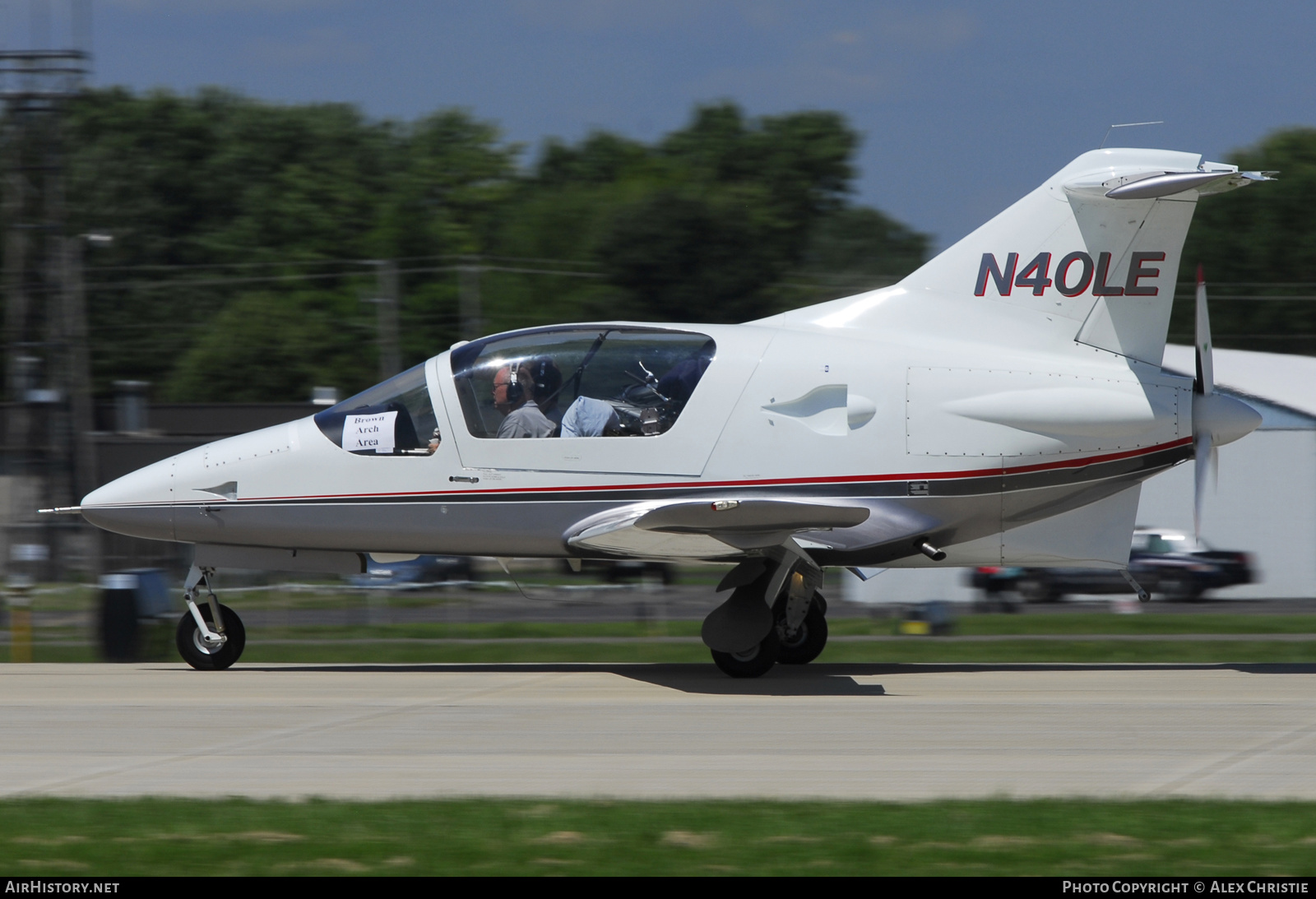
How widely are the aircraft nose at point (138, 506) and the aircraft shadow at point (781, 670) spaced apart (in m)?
1.46

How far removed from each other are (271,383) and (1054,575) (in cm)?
3667

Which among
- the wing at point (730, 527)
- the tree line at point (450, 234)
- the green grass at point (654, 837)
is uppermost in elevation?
→ the tree line at point (450, 234)

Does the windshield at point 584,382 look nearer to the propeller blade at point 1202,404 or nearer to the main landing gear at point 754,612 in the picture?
the main landing gear at point 754,612

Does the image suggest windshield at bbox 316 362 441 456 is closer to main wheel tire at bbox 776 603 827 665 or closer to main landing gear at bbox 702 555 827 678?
main landing gear at bbox 702 555 827 678

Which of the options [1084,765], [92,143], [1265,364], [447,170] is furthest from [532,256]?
[1084,765]

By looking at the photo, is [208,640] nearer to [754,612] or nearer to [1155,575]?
[754,612]

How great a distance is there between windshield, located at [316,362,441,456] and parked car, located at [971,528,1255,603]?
15.5 meters

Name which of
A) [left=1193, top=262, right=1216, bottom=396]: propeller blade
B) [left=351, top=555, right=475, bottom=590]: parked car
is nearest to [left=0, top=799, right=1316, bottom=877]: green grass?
[left=1193, top=262, right=1216, bottom=396]: propeller blade

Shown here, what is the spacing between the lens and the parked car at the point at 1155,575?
24.8 meters

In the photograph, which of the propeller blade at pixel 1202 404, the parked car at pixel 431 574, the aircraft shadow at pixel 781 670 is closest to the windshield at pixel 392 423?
the aircraft shadow at pixel 781 670

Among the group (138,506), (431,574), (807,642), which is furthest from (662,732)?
(431,574)

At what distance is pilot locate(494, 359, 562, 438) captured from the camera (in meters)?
11.1

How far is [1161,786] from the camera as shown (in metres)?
7.26

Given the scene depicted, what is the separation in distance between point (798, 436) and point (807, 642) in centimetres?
218
